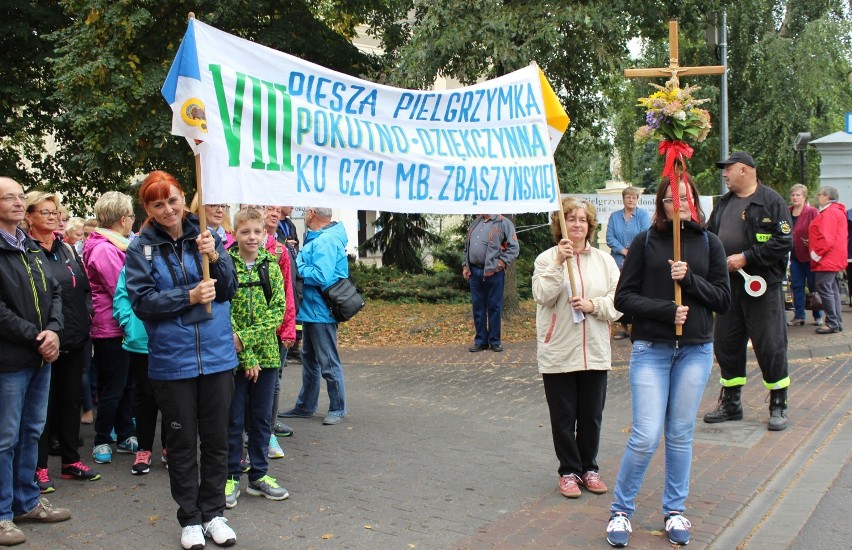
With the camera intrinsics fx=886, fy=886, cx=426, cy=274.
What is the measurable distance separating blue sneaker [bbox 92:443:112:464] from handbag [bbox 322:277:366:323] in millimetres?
2206

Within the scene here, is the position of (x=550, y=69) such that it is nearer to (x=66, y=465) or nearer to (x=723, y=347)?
(x=723, y=347)

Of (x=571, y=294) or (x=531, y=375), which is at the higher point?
(x=571, y=294)

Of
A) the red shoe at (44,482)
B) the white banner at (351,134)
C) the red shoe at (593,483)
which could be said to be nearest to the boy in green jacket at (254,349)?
the white banner at (351,134)

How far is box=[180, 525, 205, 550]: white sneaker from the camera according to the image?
15.9 feet

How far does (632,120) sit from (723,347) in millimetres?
18836

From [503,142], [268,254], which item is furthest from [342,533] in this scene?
[503,142]

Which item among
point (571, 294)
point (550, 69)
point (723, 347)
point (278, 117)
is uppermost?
point (550, 69)

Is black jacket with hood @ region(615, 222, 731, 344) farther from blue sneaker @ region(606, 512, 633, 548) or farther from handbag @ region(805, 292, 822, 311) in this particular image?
handbag @ region(805, 292, 822, 311)

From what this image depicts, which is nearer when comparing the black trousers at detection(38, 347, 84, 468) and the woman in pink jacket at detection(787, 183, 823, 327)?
the black trousers at detection(38, 347, 84, 468)

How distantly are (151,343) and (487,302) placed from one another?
25.4 feet

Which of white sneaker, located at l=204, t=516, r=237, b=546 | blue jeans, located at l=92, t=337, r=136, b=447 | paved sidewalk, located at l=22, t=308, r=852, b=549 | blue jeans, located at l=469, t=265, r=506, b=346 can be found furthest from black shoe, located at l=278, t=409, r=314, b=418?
blue jeans, located at l=469, t=265, r=506, b=346

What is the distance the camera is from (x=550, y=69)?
14.0 meters

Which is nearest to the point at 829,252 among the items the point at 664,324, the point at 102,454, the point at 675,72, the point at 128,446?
the point at 675,72

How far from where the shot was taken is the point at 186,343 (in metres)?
4.85
